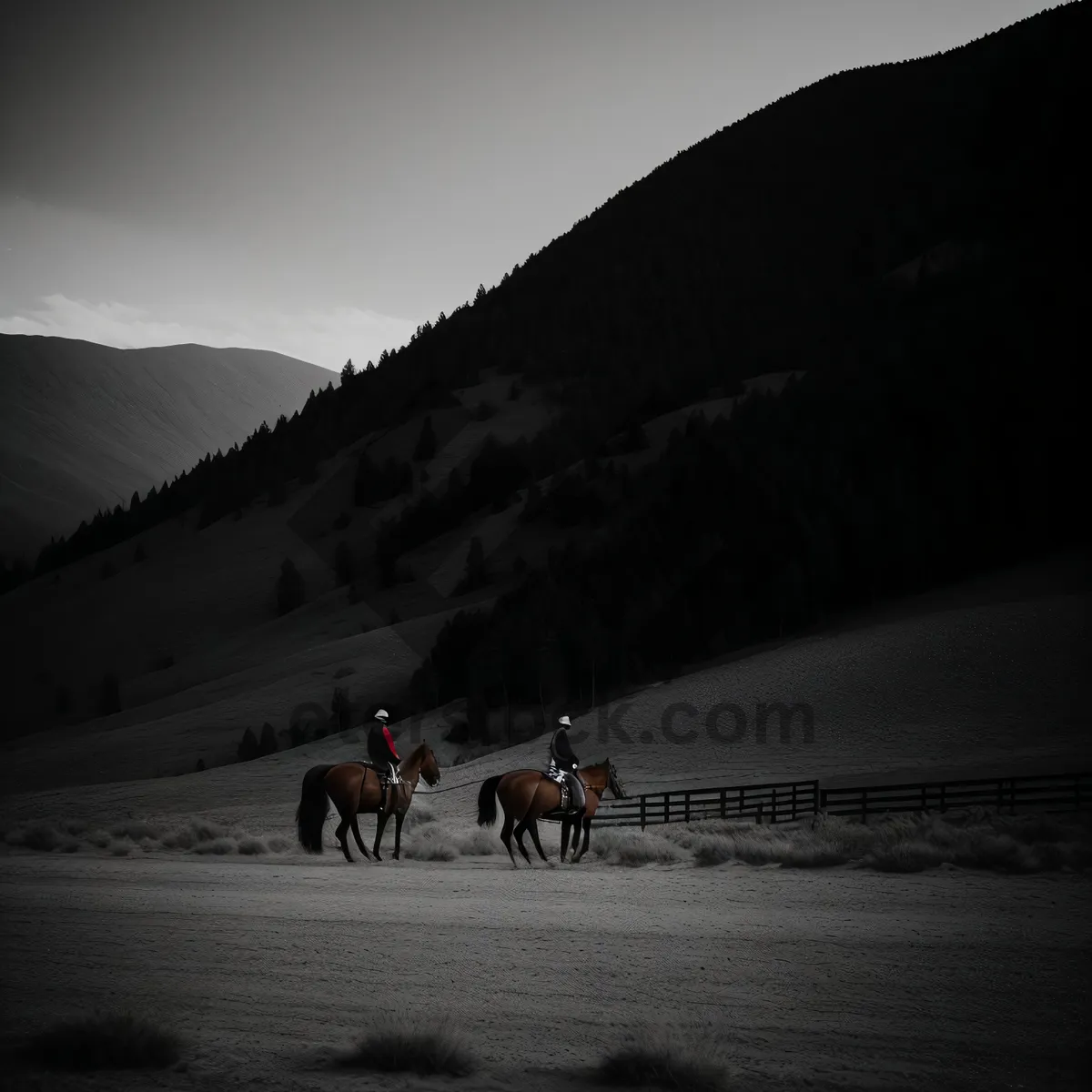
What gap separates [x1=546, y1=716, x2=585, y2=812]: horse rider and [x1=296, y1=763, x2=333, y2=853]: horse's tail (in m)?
4.78

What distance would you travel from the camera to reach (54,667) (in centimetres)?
10894

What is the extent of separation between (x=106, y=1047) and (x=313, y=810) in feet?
46.0

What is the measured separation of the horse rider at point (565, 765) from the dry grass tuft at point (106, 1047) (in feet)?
41.3

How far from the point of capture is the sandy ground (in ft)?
23.6

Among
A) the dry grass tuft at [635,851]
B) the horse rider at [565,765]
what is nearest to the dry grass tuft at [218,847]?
the dry grass tuft at [635,851]

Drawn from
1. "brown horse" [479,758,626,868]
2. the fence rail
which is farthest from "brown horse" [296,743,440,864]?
the fence rail

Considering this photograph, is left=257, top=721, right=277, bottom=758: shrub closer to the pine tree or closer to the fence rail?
the fence rail

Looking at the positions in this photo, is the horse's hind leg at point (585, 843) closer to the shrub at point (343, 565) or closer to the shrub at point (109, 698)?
the shrub at point (109, 698)

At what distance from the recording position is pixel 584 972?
385 inches

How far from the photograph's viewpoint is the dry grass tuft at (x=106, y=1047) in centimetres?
659

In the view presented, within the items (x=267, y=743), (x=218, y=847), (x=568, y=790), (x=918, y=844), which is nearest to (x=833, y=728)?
(x=918, y=844)

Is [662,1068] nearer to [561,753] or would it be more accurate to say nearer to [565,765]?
[561,753]

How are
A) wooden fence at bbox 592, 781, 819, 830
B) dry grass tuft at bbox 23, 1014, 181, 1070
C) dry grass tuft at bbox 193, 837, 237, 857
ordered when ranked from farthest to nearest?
wooden fence at bbox 592, 781, 819, 830
dry grass tuft at bbox 193, 837, 237, 857
dry grass tuft at bbox 23, 1014, 181, 1070

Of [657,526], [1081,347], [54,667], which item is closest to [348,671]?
[657,526]
